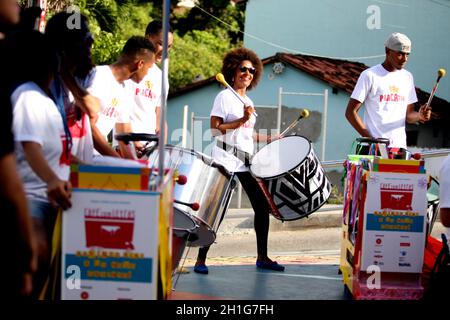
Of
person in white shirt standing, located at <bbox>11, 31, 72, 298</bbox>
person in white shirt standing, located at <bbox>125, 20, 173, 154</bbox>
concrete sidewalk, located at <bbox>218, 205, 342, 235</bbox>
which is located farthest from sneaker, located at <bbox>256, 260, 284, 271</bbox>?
person in white shirt standing, located at <bbox>11, 31, 72, 298</bbox>

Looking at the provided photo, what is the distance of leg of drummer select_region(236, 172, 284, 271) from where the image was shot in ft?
23.5

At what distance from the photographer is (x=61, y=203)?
169 inches

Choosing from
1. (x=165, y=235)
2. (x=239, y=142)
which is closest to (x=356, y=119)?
(x=239, y=142)

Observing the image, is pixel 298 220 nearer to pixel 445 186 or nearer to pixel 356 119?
pixel 356 119

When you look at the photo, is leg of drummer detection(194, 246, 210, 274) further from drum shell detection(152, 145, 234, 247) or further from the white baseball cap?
the white baseball cap

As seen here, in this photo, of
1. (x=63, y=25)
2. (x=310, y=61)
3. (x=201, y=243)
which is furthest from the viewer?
(x=310, y=61)

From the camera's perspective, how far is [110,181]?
4375 mm

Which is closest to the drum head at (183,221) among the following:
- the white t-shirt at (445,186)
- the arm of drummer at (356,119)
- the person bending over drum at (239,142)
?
the person bending over drum at (239,142)

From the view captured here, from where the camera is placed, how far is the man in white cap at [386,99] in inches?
279

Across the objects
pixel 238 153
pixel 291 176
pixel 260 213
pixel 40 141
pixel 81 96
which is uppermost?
pixel 81 96

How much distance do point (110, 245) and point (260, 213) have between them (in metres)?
3.07
